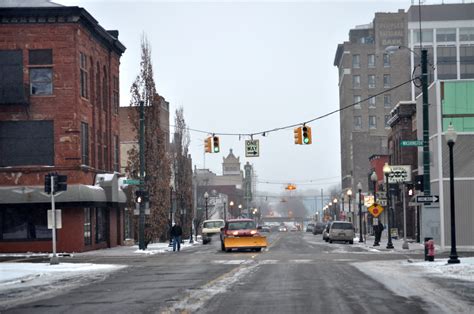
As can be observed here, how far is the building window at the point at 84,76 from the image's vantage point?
44.8m

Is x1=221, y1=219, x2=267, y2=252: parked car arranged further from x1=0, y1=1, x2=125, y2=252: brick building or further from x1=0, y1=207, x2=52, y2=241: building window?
x1=0, y1=207, x2=52, y2=241: building window

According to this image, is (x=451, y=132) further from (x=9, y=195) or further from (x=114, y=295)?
(x=9, y=195)

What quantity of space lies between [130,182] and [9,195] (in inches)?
249

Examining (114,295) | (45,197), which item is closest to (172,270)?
(114,295)

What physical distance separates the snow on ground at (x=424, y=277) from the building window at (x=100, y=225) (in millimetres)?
20483

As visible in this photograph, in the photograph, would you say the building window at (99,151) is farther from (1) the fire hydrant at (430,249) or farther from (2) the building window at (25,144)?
(1) the fire hydrant at (430,249)

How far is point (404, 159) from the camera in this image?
64.4m

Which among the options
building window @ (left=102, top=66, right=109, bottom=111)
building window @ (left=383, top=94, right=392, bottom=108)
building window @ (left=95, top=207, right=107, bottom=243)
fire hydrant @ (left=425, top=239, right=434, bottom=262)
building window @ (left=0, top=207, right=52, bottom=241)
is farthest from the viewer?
building window @ (left=383, top=94, right=392, bottom=108)

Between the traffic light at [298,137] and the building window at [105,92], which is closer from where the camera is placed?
the traffic light at [298,137]

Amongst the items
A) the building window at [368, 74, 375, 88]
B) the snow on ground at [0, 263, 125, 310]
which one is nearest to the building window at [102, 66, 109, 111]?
the snow on ground at [0, 263, 125, 310]

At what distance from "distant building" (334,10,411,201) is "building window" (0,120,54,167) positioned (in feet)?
276

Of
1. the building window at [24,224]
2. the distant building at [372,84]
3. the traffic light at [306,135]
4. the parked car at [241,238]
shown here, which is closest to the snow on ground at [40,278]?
the parked car at [241,238]

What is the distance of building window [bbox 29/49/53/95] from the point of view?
141ft

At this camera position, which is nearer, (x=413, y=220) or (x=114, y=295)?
(x=114, y=295)
